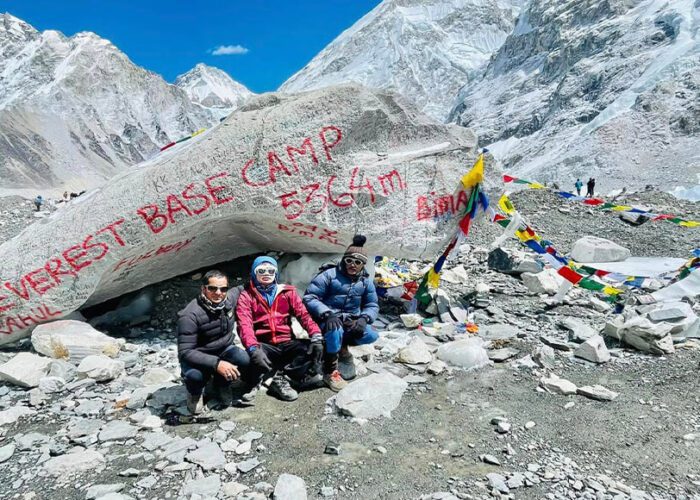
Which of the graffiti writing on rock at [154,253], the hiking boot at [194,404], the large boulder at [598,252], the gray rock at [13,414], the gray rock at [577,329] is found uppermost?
the graffiti writing on rock at [154,253]

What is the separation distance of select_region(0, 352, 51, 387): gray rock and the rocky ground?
0.12 feet

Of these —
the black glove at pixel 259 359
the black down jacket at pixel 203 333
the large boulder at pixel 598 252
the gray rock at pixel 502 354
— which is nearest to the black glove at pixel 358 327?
the black glove at pixel 259 359

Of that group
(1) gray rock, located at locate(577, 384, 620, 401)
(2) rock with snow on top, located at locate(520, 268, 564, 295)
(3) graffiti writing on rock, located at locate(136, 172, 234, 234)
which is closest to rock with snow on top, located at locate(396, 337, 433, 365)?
(1) gray rock, located at locate(577, 384, 620, 401)

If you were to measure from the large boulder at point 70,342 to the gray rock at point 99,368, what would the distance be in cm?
45

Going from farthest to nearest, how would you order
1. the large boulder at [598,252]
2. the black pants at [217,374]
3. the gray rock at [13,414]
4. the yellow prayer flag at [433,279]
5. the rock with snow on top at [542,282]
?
the large boulder at [598,252], the rock with snow on top at [542,282], the yellow prayer flag at [433,279], the gray rock at [13,414], the black pants at [217,374]

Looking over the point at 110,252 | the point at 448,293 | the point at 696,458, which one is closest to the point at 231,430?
the point at 110,252

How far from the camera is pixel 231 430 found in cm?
421

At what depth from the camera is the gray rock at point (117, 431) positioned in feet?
13.5

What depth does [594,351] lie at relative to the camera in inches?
213

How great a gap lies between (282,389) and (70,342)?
9.34ft

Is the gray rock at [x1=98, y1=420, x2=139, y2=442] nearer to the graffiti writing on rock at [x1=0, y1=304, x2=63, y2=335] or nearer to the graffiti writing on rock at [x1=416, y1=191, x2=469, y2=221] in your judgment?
the graffiti writing on rock at [x1=0, y1=304, x2=63, y2=335]

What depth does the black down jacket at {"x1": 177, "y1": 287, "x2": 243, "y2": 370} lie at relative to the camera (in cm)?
435

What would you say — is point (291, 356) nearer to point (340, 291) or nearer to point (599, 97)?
point (340, 291)

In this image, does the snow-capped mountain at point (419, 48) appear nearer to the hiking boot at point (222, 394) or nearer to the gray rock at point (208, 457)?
the hiking boot at point (222, 394)
